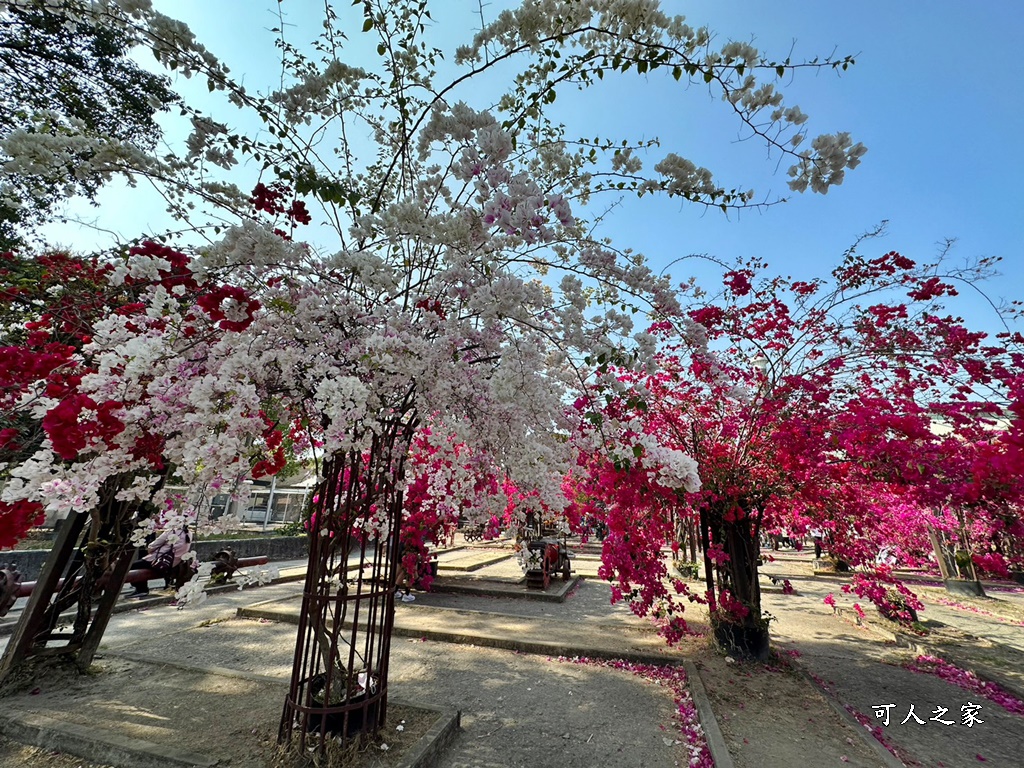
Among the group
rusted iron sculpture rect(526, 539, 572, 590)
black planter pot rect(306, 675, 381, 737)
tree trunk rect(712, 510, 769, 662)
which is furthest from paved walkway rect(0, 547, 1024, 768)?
rusted iron sculpture rect(526, 539, 572, 590)

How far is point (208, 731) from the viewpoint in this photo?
11.4 ft

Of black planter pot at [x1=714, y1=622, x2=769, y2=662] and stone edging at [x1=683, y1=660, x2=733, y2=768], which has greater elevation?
black planter pot at [x1=714, y1=622, x2=769, y2=662]

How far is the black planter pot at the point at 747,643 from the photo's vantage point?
560 centimetres

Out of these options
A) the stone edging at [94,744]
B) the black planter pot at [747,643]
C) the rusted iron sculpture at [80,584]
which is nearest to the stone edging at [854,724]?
the black planter pot at [747,643]

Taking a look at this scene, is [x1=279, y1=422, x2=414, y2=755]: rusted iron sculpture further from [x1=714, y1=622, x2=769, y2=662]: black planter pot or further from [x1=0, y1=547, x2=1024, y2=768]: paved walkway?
[x1=714, y1=622, x2=769, y2=662]: black planter pot

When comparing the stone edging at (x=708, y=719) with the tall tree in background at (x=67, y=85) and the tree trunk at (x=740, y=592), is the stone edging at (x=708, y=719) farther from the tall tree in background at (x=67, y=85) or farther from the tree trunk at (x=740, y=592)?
the tall tree in background at (x=67, y=85)

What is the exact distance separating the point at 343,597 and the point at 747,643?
17.0 feet

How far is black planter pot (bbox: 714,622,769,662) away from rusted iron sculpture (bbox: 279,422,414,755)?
4509 mm

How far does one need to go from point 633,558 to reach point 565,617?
324cm

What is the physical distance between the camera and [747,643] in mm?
5598

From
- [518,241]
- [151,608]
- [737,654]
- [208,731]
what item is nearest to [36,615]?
[208,731]

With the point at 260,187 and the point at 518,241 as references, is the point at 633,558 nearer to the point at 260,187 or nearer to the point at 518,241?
the point at 518,241

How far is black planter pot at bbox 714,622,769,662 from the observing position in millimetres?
5598

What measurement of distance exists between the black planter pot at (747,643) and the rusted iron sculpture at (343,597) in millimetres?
4509
